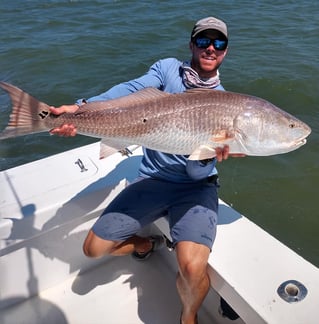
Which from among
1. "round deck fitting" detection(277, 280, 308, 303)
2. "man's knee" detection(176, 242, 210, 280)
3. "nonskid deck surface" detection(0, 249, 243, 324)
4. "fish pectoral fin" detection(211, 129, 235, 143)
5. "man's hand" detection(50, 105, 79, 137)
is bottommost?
"nonskid deck surface" detection(0, 249, 243, 324)

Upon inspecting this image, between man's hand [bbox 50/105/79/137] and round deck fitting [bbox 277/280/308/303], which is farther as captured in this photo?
man's hand [bbox 50/105/79/137]

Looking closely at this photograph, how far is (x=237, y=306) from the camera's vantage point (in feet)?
7.79

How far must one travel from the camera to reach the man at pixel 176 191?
278 centimetres

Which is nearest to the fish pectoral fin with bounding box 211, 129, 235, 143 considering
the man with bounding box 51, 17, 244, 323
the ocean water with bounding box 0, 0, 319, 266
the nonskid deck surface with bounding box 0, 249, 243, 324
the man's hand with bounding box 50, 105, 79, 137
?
the man with bounding box 51, 17, 244, 323

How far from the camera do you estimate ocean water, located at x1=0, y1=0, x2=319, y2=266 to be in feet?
17.9

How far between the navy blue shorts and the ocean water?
221 centimetres

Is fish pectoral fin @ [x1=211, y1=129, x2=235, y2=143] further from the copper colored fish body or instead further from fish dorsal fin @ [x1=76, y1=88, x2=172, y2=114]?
fish dorsal fin @ [x1=76, y1=88, x2=172, y2=114]

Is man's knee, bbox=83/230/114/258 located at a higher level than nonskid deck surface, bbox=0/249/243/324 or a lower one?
higher

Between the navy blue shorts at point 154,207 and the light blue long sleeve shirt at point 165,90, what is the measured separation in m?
0.07

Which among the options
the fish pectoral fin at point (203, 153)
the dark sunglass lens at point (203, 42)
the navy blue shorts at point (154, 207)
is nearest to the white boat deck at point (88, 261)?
the navy blue shorts at point (154, 207)

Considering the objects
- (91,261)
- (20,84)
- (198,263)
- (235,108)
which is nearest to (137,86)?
(235,108)

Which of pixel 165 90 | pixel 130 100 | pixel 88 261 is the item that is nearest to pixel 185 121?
pixel 130 100

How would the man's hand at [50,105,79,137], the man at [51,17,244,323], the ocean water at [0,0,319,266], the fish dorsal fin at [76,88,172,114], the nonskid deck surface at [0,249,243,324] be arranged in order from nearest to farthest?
the man's hand at [50,105,79,137] → the fish dorsal fin at [76,88,172,114] → the man at [51,17,244,323] → the nonskid deck surface at [0,249,243,324] → the ocean water at [0,0,319,266]

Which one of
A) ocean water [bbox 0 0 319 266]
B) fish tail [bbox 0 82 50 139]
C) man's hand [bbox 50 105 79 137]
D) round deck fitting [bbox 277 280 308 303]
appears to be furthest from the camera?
ocean water [bbox 0 0 319 266]
